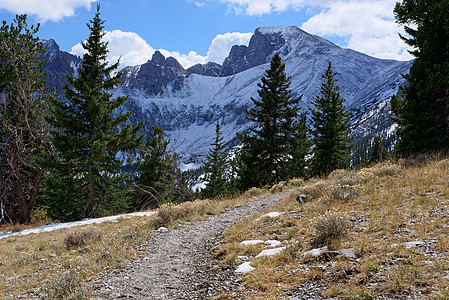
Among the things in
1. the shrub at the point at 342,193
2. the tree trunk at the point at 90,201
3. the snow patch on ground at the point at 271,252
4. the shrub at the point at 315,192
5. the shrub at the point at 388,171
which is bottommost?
the tree trunk at the point at 90,201

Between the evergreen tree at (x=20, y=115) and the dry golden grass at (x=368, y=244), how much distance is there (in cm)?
1872

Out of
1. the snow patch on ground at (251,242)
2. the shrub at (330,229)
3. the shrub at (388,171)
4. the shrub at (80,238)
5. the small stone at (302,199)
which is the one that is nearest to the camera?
the shrub at (330,229)

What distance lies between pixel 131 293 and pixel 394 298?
4733 millimetres

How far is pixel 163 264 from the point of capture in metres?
7.00

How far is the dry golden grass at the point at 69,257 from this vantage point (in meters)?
5.54

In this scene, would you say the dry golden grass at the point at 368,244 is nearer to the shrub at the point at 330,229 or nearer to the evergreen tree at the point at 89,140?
the shrub at the point at 330,229

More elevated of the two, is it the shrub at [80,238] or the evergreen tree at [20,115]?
the evergreen tree at [20,115]

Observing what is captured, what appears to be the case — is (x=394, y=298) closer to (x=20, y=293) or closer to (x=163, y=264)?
(x=163, y=264)

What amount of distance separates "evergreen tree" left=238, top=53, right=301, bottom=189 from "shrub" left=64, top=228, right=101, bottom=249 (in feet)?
62.2

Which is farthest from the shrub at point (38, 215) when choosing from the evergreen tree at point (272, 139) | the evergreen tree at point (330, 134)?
the evergreen tree at point (330, 134)

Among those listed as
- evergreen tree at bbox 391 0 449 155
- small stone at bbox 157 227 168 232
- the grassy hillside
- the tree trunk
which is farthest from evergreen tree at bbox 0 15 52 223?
evergreen tree at bbox 391 0 449 155

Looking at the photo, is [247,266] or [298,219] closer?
[247,266]

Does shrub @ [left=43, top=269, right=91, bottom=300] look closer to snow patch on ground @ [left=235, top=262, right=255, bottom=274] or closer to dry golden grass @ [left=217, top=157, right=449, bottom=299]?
snow patch on ground @ [left=235, top=262, right=255, bottom=274]

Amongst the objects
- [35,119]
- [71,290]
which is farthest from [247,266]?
[35,119]
